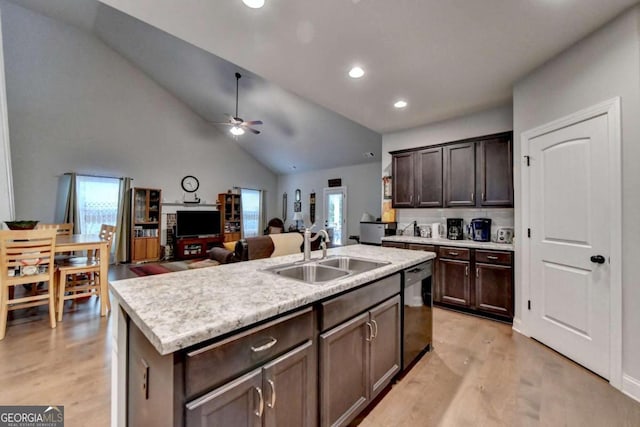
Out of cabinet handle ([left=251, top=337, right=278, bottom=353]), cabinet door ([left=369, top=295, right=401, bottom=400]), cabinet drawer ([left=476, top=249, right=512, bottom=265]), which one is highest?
cabinet drawer ([left=476, top=249, right=512, bottom=265])

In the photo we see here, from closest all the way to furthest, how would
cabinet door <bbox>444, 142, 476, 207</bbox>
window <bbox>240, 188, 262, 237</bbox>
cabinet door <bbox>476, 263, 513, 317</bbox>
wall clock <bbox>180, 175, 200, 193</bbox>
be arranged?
cabinet door <bbox>476, 263, 513, 317</bbox>, cabinet door <bbox>444, 142, 476, 207</bbox>, wall clock <bbox>180, 175, 200, 193</bbox>, window <bbox>240, 188, 262, 237</bbox>

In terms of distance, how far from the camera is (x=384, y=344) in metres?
1.80

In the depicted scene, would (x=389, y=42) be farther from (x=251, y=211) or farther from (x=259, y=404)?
(x=251, y=211)

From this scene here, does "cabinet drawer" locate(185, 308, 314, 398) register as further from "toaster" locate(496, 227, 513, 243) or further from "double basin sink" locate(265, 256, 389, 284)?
"toaster" locate(496, 227, 513, 243)

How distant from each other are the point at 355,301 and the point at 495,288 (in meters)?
2.43

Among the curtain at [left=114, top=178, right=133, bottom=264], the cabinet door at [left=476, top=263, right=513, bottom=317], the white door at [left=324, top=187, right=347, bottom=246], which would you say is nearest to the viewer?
the cabinet door at [left=476, top=263, right=513, bottom=317]

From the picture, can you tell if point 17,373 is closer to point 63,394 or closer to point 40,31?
point 63,394

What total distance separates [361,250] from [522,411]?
1.56 metres

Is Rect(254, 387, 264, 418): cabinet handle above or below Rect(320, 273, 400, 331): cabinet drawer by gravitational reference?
below

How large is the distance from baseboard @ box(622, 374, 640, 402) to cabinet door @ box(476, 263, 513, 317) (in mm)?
1089

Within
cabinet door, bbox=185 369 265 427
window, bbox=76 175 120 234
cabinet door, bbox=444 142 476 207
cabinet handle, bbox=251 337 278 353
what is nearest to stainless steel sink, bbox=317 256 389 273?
cabinet handle, bbox=251 337 278 353

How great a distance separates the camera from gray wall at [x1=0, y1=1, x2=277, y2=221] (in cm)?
516

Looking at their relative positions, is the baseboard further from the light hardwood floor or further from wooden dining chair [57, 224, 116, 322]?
wooden dining chair [57, 224, 116, 322]

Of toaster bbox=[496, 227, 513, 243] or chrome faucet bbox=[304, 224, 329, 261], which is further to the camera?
toaster bbox=[496, 227, 513, 243]
